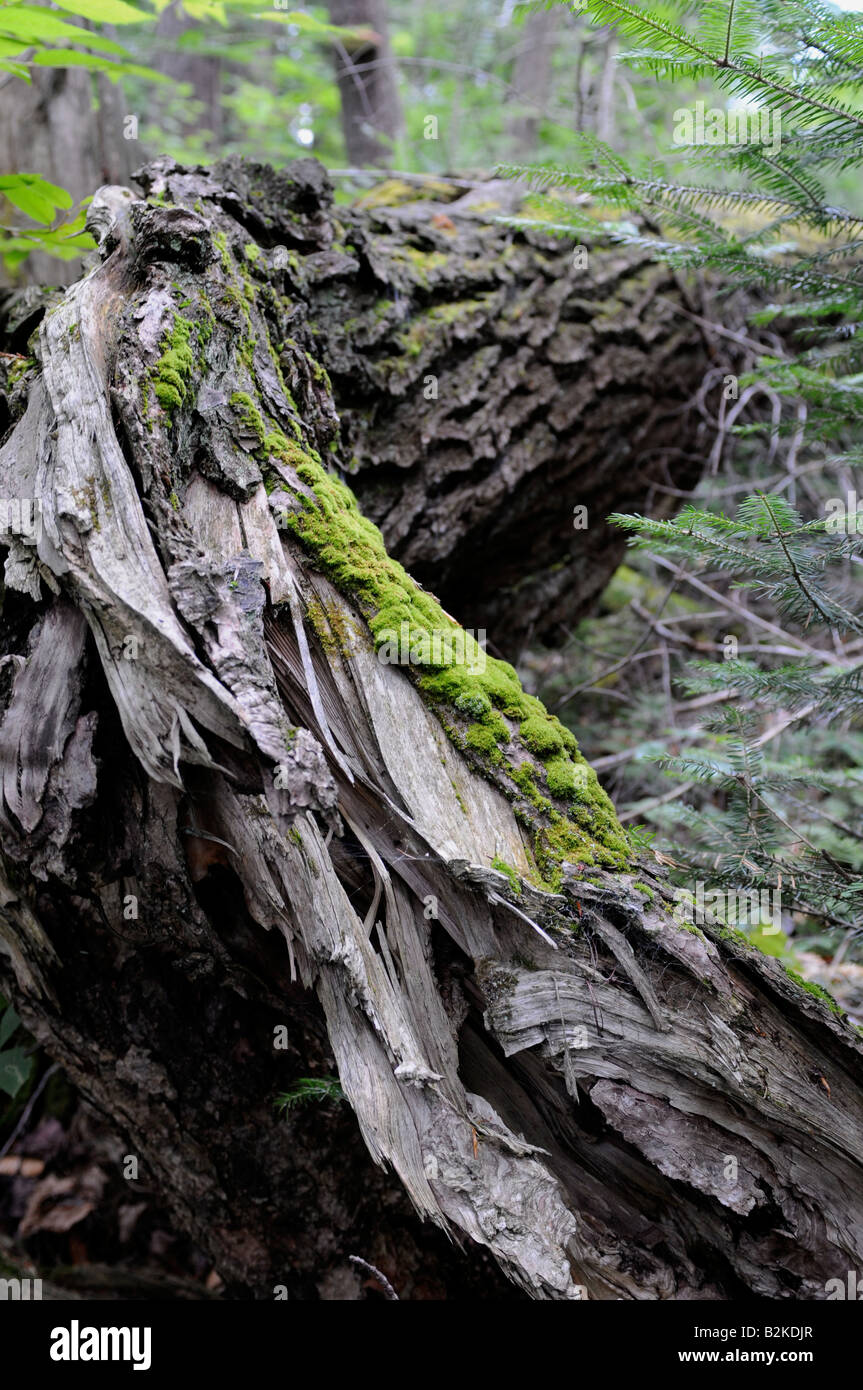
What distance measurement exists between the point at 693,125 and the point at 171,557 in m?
1.91

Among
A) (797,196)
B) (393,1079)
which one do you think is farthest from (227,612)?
(797,196)

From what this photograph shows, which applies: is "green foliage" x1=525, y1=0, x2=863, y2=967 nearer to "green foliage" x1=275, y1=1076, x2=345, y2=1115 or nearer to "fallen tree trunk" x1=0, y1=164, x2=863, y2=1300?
"fallen tree trunk" x1=0, y1=164, x2=863, y2=1300

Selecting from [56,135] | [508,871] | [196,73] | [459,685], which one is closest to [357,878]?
[508,871]

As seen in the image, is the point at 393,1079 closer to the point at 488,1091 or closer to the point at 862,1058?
the point at 488,1091

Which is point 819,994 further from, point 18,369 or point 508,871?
point 18,369

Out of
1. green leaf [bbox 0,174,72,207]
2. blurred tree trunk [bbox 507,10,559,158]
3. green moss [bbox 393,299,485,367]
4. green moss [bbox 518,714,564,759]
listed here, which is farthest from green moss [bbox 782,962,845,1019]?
blurred tree trunk [bbox 507,10,559,158]

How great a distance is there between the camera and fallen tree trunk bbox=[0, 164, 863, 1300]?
1.63m

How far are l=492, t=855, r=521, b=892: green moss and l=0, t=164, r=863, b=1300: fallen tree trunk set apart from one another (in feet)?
0.05

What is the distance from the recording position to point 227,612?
1.64 m

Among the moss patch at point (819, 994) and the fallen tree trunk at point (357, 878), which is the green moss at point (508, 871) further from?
the moss patch at point (819, 994)

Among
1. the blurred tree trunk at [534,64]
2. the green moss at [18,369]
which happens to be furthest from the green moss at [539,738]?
the blurred tree trunk at [534,64]

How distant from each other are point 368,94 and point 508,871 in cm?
686

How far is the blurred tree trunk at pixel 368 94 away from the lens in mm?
6191

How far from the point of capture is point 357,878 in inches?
70.4
